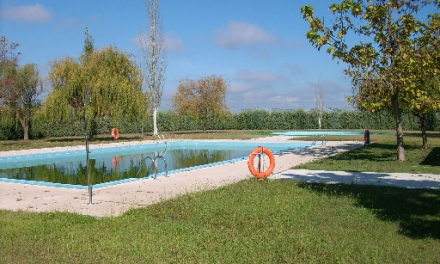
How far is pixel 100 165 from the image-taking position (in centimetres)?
1550

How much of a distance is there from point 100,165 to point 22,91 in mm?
16091

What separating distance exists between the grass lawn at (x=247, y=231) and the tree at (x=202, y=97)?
28.2m

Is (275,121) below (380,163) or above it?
above

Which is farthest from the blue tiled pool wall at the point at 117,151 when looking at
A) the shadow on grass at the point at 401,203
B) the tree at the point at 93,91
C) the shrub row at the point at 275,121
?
the shrub row at the point at 275,121

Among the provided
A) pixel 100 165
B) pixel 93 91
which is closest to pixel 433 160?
pixel 100 165

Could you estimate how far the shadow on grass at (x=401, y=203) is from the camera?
5336 mm

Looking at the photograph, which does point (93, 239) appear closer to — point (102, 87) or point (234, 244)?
point (234, 244)

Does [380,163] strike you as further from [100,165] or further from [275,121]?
[275,121]

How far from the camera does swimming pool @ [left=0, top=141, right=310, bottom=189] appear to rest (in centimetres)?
1156

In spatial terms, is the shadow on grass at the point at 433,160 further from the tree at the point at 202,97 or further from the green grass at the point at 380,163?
the tree at the point at 202,97

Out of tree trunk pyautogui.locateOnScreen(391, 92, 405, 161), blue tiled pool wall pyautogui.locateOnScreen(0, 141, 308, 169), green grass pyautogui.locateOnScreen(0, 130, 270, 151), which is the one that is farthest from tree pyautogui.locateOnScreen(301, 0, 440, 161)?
green grass pyautogui.locateOnScreen(0, 130, 270, 151)

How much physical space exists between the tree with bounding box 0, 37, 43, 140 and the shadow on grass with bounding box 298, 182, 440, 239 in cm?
2309

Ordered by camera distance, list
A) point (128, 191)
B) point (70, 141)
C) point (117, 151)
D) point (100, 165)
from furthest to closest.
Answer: point (70, 141) → point (117, 151) → point (100, 165) → point (128, 191)

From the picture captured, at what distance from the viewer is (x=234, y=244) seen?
481 centimetres
